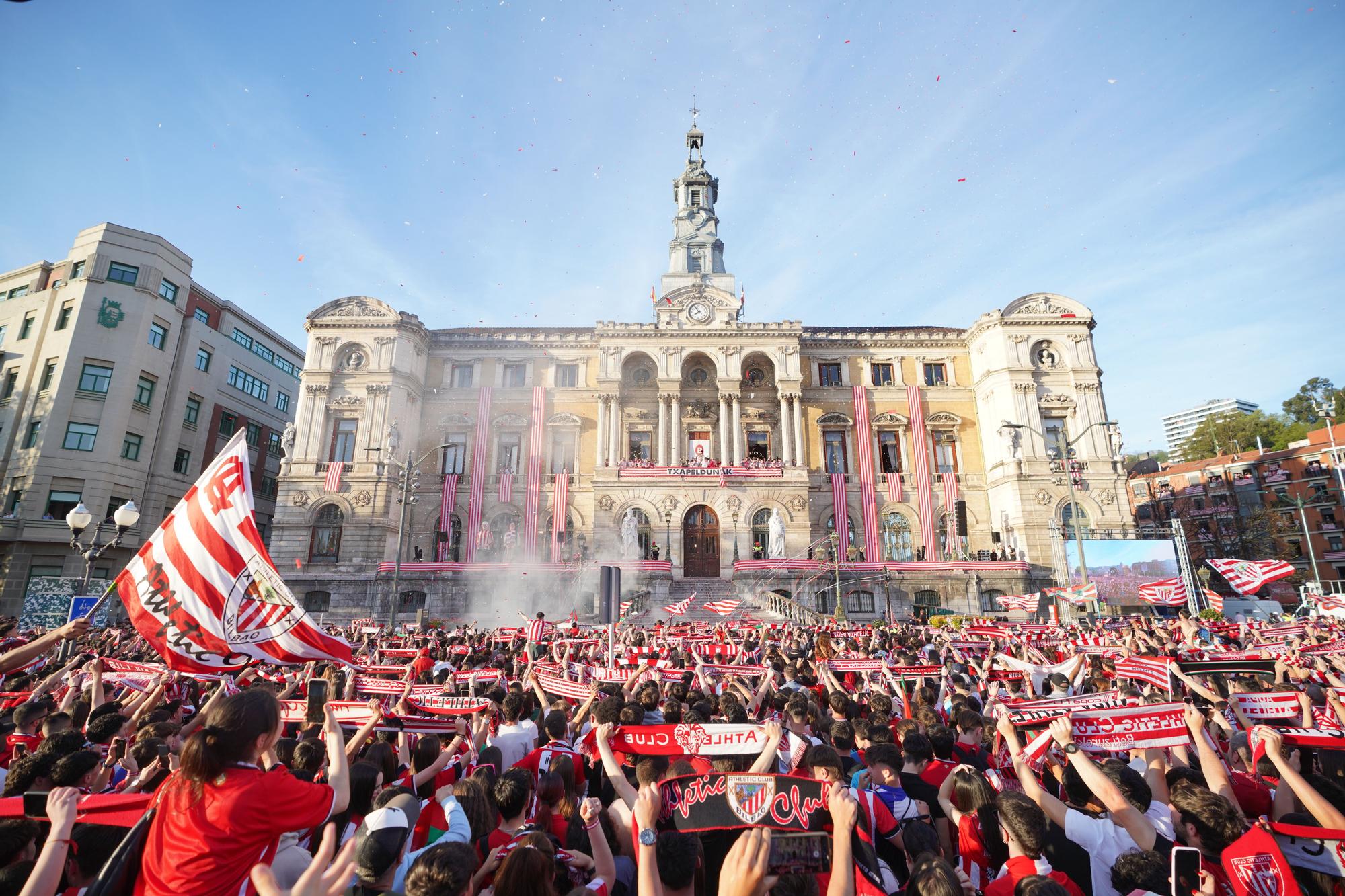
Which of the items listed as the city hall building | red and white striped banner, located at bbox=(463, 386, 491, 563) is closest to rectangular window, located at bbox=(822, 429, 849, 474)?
the city hall building

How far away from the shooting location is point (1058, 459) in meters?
39.7

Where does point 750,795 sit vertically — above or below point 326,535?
below

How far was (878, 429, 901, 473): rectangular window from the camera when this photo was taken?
142 ft

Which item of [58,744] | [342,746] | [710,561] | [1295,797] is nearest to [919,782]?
[1295,797]

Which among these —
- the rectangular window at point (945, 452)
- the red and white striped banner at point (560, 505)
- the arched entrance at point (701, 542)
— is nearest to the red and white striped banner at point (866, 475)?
the rectangular window at point (945, 452)

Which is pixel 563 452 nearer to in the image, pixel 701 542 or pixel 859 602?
pixel 701 542

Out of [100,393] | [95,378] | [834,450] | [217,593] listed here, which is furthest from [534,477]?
[217,593]

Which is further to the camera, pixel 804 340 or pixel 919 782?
pixel 804 340

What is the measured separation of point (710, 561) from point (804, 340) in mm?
17092

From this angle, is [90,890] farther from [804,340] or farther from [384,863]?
[804,340]

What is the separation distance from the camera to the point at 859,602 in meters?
35.2

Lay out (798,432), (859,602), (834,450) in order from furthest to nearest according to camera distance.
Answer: (834,450)
(798,432)
(859,602)

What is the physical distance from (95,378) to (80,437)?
3.44 m

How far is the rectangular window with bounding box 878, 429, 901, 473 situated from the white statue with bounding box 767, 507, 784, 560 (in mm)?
9889
